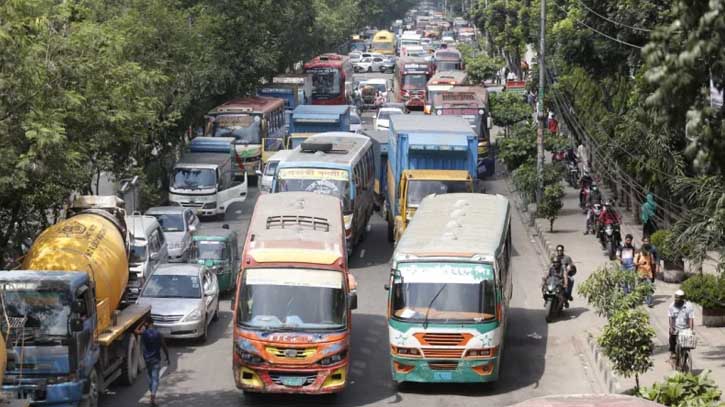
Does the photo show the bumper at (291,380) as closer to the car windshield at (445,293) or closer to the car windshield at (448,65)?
the car windshield at (445,293)

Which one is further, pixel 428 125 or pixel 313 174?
pixel 428 125

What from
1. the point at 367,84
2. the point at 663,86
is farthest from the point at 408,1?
the point at 663,86

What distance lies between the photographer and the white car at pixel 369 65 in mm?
104312

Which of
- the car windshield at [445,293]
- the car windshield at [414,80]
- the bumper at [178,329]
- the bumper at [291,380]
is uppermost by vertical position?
the car windshield at [445,293]

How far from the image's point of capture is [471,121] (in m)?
49.2

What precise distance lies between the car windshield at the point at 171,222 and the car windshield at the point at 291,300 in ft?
39.1

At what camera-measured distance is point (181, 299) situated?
2612 centimetres

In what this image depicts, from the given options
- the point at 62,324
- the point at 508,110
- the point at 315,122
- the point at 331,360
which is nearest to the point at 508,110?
the point at 508,110

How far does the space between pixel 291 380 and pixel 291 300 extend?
52.2 inches

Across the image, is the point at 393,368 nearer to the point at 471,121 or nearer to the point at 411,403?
the point at 411,403

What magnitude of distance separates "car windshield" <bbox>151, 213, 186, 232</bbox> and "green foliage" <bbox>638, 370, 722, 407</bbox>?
18.0m

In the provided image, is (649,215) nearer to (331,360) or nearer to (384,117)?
(331,360)

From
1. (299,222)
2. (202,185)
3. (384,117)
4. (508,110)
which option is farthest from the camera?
(384,117)

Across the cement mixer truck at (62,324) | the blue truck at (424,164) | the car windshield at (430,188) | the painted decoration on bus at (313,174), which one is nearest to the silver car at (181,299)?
the cement mixer truck at (62,324)
